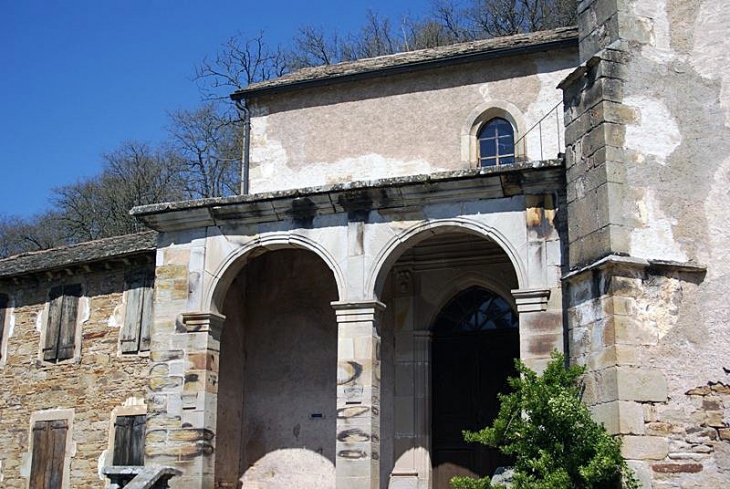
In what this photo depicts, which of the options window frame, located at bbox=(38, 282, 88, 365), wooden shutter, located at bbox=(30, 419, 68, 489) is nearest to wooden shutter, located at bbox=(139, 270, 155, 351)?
window frame, located at bbox=(38, 282, 88, 365)

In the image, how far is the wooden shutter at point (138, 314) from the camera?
1498 cm

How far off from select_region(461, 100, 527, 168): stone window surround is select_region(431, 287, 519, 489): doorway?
7.44 ft

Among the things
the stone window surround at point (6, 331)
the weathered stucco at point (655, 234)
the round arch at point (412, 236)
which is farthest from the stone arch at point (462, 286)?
the stone window surround at point (6, 331)

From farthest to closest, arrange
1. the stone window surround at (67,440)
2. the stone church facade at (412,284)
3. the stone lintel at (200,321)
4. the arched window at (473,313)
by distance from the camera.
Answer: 1. the stone window surround at (67,440)
2. the arched window at (473,313)
3. the stone lintel at (200,321)
4. the stone church facade at (412,284)

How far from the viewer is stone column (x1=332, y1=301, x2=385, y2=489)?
11.1 meters

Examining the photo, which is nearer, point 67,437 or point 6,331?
point 67,437

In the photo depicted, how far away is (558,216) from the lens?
10.9m

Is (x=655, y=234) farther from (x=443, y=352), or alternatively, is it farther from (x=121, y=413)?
(x=121, y=413)

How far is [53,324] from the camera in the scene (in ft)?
52.6

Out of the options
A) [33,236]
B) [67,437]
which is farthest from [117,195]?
[67,437]

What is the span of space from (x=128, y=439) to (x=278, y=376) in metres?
2.69

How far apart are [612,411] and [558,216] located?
2507 millimetres

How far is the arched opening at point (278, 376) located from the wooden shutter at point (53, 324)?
383 cm

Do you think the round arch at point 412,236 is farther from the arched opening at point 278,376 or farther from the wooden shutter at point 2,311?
the wooden shutter at point 2,311
